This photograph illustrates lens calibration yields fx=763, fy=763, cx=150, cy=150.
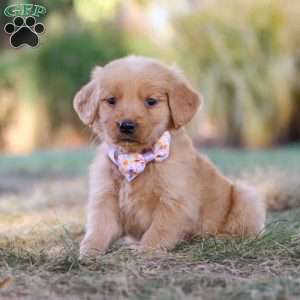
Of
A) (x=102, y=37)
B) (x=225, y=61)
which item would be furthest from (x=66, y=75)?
(x=225, y=61)

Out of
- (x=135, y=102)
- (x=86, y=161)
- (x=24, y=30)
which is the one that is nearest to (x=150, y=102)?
(x=135, y=102)

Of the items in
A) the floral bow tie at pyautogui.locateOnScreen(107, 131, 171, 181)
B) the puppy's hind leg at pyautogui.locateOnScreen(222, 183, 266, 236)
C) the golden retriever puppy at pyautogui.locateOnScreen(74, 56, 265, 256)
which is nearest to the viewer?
the golden retriever puppy at pyautogui.locateOnScreen(74, 56, 265, 256)

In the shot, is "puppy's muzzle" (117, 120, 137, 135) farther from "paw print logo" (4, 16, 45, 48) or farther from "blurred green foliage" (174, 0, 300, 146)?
"blurred green foliage" (174, 0, 300, 146)

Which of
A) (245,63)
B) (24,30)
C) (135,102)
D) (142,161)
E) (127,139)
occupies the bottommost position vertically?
(142,161)

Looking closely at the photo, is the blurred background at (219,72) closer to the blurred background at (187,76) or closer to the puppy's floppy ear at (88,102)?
the blurred background at (187,76)

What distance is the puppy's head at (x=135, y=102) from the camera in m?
4.19

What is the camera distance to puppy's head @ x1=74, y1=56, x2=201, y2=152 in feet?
13.8

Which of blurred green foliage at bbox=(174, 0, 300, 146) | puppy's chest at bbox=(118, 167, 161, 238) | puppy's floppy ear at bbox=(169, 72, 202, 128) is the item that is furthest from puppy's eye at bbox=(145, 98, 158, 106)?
blurred green foliage at bbox=(174, 0, 300, 146)

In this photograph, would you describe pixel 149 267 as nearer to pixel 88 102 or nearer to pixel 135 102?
pixel 135 102

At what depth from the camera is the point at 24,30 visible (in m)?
5.54

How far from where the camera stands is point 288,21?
45.0 ft

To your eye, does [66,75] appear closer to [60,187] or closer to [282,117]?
[282,117]

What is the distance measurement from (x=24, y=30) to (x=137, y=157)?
1.71m

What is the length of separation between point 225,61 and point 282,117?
4.73 feet
